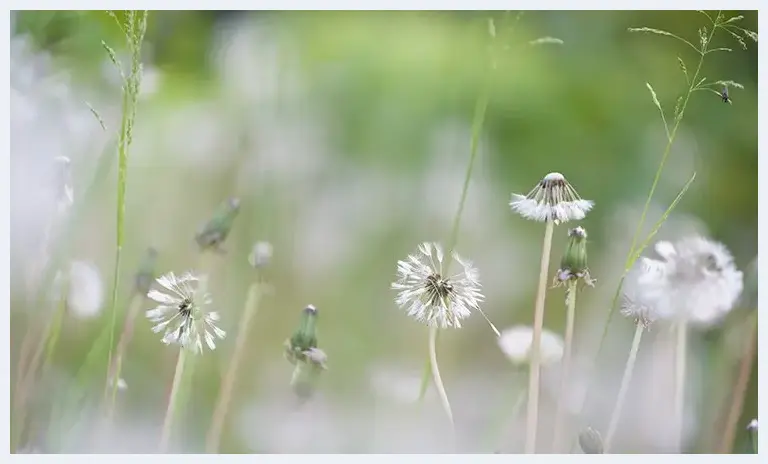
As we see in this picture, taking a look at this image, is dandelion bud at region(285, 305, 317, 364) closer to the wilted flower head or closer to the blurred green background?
the blurred green background

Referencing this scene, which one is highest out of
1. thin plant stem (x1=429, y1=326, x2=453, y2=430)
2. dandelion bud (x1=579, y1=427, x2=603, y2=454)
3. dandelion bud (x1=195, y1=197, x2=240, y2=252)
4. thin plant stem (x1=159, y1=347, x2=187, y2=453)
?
dandelion bud (x1=195, y1=197, x2=240, y2=252)

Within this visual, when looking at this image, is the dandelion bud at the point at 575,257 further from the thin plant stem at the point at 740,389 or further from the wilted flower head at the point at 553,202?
the thin plant stem at the point at 740,389

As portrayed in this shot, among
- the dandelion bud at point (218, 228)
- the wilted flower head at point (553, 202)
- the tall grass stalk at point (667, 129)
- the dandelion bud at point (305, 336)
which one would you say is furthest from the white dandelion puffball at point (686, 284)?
the dandelion bud at point (218, 228)

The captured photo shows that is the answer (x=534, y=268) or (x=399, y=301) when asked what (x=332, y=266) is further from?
(x=534, y=268)

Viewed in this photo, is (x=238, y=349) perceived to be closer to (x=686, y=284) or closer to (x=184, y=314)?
(x=184, y=314)

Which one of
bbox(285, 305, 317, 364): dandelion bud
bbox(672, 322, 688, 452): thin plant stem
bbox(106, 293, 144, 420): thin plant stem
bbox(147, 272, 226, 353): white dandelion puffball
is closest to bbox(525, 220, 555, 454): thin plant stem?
bbox(672, 322, 688, 452): thin plant stem

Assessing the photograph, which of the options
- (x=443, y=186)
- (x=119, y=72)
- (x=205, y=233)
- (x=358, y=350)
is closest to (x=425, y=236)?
(x=443, y=186)
